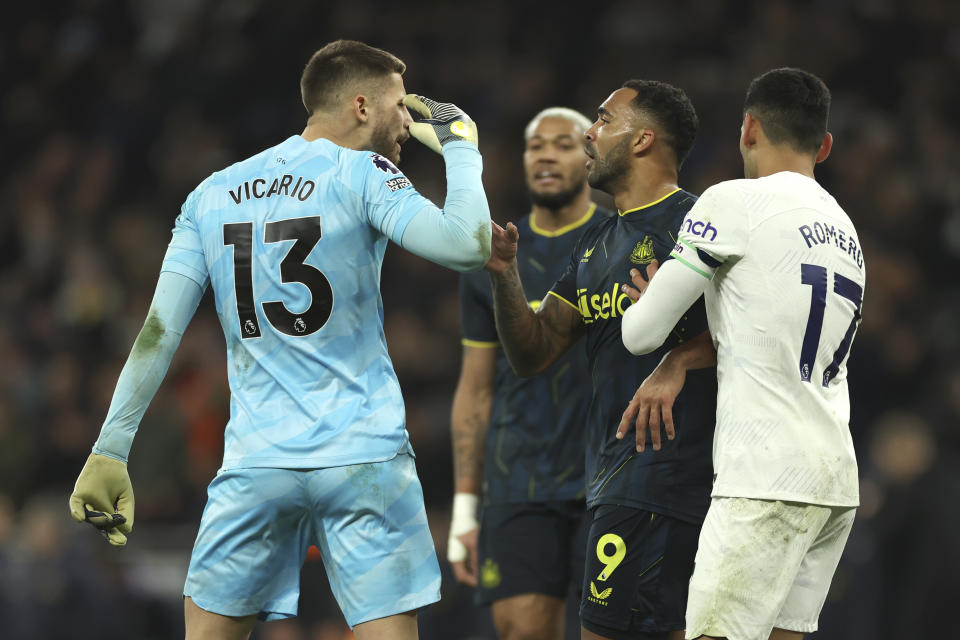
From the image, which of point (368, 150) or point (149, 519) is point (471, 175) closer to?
point (368, 150)

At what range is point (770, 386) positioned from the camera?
3818 mm

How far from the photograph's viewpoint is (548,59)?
12.7 metres

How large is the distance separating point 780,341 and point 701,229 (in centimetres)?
43

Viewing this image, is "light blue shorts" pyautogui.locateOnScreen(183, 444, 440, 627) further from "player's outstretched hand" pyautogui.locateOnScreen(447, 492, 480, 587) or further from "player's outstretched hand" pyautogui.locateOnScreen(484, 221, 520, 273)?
"player's outstretched hand" pyautogui.locateOnScreen(447, 492, 480, 587)

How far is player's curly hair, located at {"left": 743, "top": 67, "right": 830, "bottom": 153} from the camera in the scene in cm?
411

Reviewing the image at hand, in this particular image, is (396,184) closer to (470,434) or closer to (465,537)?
(470,434)

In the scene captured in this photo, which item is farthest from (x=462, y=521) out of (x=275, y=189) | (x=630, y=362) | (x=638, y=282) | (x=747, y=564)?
(x=275, y=189)

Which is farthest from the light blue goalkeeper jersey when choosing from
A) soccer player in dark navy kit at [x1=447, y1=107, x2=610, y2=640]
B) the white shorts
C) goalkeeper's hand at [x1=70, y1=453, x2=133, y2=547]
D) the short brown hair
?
soccer player in dark navy kit at [x1=447, y1=107, x2=610, y2=640]

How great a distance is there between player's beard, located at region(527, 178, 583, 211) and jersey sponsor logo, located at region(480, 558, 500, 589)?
5.73 ft

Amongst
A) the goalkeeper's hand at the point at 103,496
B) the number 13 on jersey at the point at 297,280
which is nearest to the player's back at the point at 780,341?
the number 13 on jersey at the point at 297,280

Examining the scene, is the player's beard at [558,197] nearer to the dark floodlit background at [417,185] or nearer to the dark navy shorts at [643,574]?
the dark navy shorts at [643,574]

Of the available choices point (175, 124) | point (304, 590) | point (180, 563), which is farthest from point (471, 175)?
point (175, 124)

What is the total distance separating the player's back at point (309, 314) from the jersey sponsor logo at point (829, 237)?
1.25 m

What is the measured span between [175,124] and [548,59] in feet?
13.3
